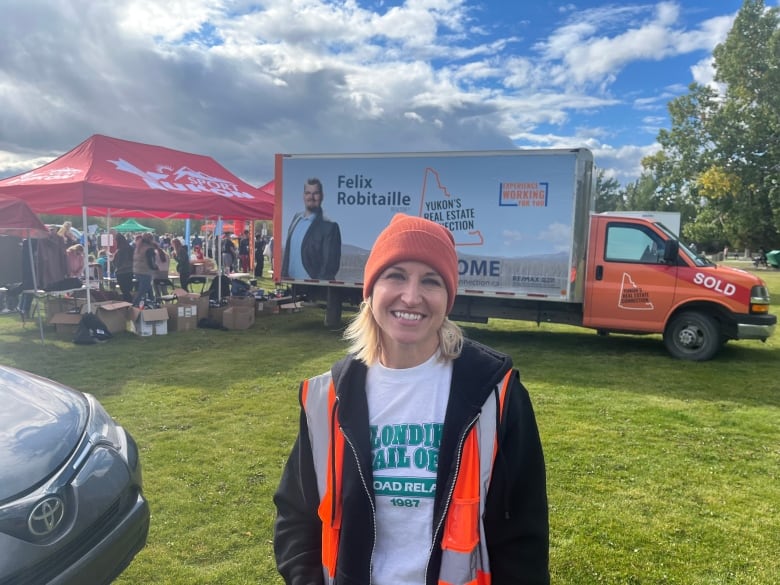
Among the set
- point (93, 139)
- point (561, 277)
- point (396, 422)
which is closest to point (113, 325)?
point (93, 139)

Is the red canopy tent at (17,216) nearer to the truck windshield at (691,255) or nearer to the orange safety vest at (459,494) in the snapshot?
the orange safety vest at (459,494)

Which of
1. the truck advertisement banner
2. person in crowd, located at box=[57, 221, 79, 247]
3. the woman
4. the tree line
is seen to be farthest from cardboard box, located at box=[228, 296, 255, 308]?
the tree line

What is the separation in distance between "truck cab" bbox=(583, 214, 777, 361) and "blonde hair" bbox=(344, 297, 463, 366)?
288 inches

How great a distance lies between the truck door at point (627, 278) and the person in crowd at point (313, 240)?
14.3ft

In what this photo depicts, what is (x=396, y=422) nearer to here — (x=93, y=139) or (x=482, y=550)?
(x=482, y=550)

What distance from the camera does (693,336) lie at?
8.09 meters

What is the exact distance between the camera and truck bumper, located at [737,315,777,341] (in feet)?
25.2

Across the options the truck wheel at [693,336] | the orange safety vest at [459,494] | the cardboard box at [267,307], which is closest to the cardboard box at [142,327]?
the cardboard box at [267,307]

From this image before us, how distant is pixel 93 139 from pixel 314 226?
455 centimetres

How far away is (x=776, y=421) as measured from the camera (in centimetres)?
564

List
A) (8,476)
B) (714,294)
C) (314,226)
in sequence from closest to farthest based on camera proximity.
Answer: (8,476), (714,294), (314,226)

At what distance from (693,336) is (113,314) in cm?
965

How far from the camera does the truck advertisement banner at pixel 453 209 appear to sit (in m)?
8.35

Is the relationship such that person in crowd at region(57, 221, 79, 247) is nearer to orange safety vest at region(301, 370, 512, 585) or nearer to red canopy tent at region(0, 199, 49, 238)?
red canopy tent at region(0, 199, 49, 238)
